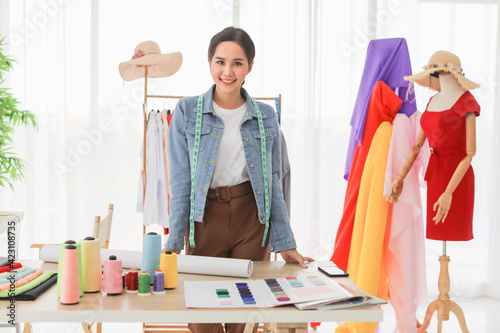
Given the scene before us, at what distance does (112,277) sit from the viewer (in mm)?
1480

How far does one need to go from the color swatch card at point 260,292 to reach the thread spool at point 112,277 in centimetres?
20

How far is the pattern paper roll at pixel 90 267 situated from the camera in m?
1.49

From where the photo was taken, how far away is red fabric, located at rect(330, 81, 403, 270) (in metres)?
3.10

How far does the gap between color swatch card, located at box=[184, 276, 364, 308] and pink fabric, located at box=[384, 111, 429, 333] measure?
155cm

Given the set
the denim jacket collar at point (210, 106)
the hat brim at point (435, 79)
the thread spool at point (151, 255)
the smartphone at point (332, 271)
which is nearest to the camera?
the thread spool at point (151, 255)

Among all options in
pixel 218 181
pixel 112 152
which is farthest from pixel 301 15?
pixel 218 181

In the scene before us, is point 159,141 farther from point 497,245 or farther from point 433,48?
point 497,245

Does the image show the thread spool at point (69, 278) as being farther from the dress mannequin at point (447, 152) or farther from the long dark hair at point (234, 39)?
the dress mannequin at point (447, 152)

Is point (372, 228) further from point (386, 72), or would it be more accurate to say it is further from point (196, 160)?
point (196, 160)

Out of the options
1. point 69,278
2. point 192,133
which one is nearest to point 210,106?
point 192,133

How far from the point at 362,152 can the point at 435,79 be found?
62 cm

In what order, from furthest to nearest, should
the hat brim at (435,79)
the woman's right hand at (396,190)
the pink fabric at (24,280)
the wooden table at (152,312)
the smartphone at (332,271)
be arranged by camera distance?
1. the woman's right hand at (396,190)
2. the hat brim at (435,79)
3. the smartphone at (332,271)
4. the pink fabric at (24,280)
5. the wooden table at (152,312)

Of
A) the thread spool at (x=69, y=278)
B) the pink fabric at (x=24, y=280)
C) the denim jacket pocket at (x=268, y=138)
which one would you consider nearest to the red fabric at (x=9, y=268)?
the pink fabric at (x=24, y=280)

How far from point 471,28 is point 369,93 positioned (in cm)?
178
